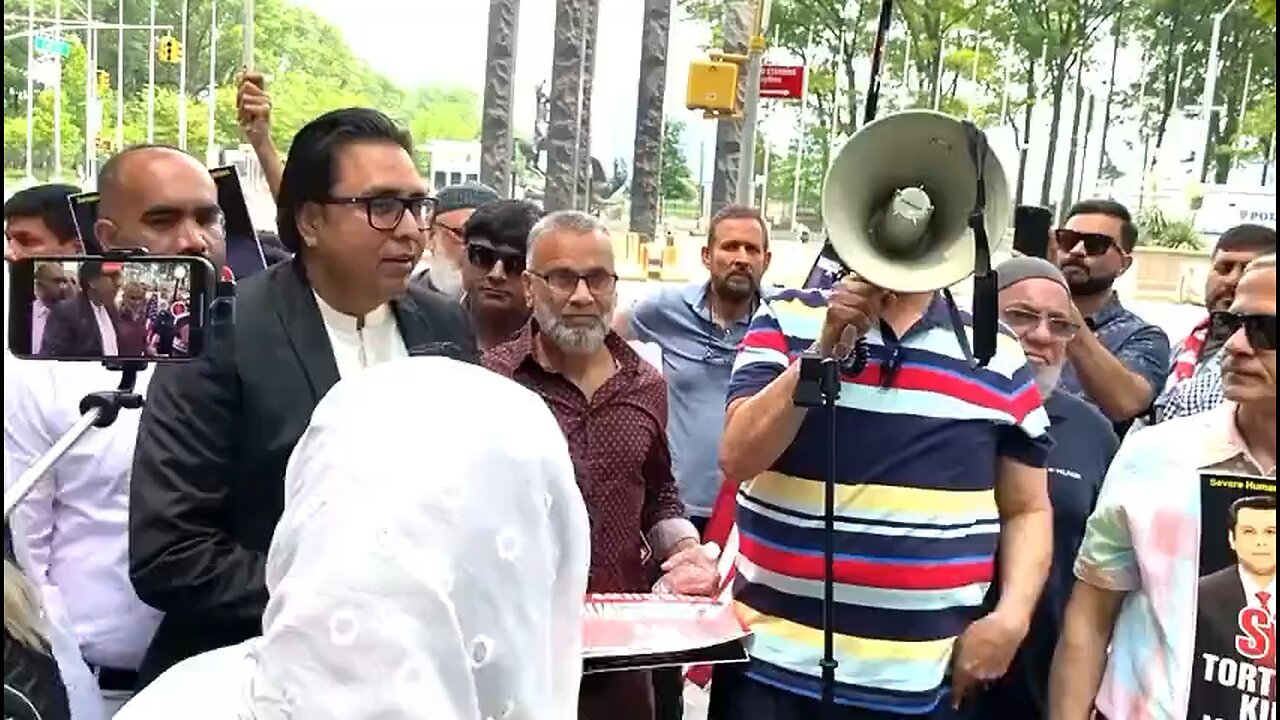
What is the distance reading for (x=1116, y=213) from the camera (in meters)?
4.01

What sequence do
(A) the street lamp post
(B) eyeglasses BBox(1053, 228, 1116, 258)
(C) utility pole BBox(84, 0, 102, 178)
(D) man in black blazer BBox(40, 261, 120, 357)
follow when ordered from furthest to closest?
(C) utility pole BBox(84, 0, 102, 178)
(A) the street lamp post
(B) eyeglasses BBox(1053, 228, 1116, 258)
(D) man in black blazer BBox(40, 261, 120, 357)

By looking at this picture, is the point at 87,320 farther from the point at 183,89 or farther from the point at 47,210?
the point at 183,89

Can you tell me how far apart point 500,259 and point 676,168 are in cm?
1349

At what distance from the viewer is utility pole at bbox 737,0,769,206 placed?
852 cm

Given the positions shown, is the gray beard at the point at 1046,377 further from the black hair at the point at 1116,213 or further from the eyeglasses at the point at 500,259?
the eyeglasses at the point at 500,259

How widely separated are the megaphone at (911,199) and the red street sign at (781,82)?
729 cm

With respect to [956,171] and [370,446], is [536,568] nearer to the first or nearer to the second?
[370,446]

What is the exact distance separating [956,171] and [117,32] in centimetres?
1753

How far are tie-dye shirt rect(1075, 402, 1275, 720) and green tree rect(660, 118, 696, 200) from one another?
47.8 ft

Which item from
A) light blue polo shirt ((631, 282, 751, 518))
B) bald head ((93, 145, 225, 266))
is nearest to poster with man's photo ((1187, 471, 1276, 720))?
bald head ((93, 145, 225, 266))

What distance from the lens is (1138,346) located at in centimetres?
362

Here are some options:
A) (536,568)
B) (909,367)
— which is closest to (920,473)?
(909,367)

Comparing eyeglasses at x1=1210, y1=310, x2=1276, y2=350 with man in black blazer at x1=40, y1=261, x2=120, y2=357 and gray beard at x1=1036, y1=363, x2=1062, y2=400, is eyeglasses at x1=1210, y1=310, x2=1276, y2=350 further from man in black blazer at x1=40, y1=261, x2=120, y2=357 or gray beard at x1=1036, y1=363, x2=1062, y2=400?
man in black blazer at x1=40, y1=261, x2=120, y2=357

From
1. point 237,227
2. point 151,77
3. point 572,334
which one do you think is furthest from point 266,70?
point 572,334
